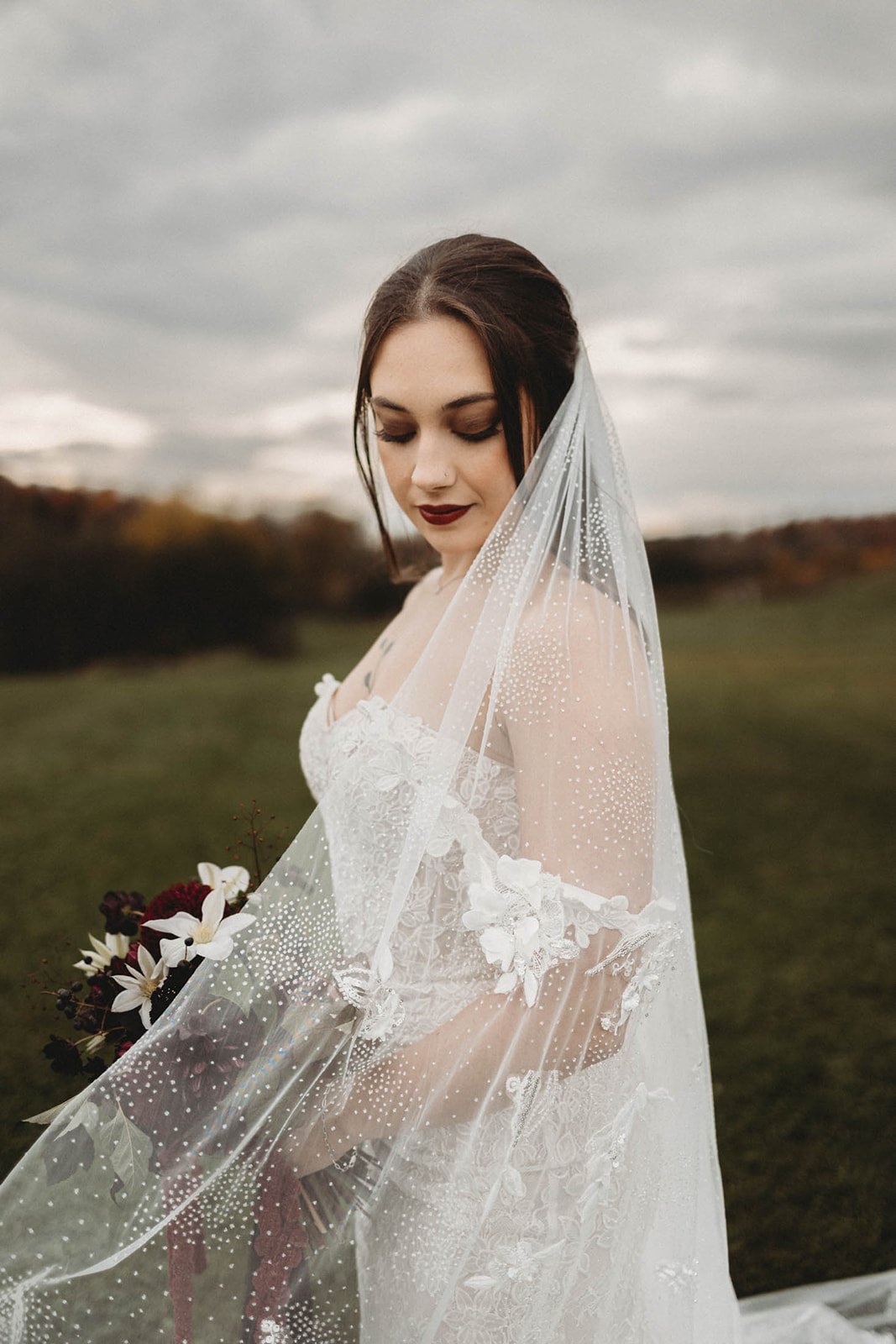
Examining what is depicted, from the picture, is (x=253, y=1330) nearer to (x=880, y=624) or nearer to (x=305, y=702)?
(x=305, y=702)

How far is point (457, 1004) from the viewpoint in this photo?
4.14 ft

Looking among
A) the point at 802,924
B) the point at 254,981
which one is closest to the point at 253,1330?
the point at 254,981

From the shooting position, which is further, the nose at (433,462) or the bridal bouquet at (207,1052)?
the nose at (433,462)

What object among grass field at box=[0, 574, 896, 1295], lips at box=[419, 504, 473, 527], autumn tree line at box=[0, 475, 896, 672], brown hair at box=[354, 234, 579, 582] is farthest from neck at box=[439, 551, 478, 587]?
autumn tree line at box=[0, 475, 896, 672]

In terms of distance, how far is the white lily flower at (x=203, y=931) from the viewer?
1121 millimetres

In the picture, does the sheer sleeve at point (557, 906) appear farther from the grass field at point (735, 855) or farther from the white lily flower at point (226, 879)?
the grass field at point (735, 855)

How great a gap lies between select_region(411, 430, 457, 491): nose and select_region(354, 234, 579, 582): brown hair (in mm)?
91

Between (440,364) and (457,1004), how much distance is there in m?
0.86

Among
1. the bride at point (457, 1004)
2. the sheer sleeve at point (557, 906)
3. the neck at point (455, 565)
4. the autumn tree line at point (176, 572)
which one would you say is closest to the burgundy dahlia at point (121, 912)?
the bride at point (457, 1004)

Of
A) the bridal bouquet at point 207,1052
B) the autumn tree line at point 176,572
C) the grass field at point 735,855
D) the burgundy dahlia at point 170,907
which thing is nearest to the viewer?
the bridal bouquet at point 207,1052

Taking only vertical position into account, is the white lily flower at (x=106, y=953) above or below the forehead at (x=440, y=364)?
below

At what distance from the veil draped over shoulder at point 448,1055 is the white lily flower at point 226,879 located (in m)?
0.20

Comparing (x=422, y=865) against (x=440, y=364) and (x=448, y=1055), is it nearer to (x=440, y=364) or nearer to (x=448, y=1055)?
(x=448, y=1055)

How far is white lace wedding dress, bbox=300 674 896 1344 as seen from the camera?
1198 millimetres
